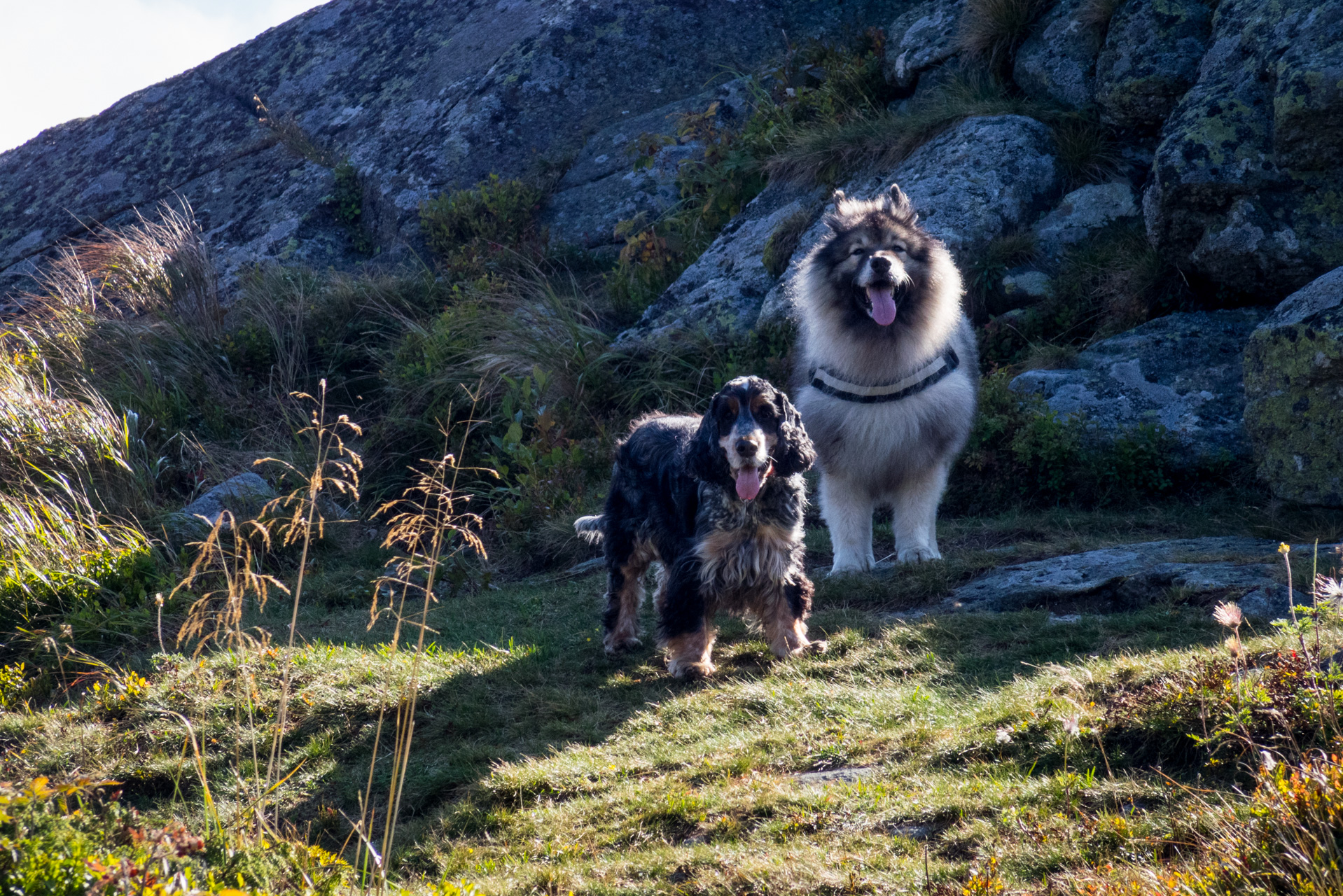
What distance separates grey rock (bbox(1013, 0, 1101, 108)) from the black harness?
17.5 ft

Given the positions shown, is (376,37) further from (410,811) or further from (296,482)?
(410,811)

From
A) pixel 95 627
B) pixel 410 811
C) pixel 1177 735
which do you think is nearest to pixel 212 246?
pixel 95 627

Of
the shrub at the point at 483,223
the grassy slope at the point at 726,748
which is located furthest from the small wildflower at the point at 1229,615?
the shrub at the point at 483,223

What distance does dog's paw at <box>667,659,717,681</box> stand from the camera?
205 inches

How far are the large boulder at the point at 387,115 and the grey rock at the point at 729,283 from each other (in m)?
3.96

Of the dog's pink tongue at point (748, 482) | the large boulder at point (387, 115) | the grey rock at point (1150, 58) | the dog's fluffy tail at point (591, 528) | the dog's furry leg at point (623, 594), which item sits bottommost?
the dog's furry leg at point (623, 594)

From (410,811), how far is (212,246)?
41.2ft

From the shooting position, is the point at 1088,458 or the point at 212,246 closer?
the point at 1088,458

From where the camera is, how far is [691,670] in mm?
5215

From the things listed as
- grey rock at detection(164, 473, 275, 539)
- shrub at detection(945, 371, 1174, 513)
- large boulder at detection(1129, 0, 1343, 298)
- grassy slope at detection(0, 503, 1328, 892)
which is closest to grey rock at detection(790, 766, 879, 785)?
grassy slope at detection(0, 503, 1328, 892)

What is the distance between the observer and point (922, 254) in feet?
22.4

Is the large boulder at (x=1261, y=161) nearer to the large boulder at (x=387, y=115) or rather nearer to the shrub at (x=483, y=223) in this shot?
the large boulder at (x=387, y=115)

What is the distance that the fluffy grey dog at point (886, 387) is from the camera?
22.1 feet

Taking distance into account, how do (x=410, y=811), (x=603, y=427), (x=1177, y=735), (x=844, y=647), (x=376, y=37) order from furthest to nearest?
1. (x=376, y=37)
2. (x=603, y=427)
3. (x=844, y=647)
4. (x=410, y=811)
5. (x=1177, y=735)
